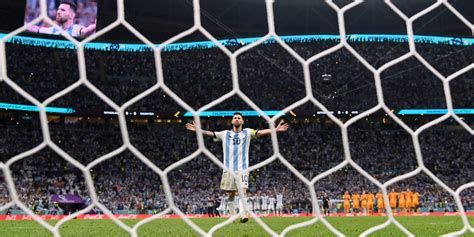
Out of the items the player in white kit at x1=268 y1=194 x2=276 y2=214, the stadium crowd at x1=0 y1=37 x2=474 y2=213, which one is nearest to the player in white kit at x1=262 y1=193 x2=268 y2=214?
the player in white kit at x1=268 y1=194 x2=276 y2=214

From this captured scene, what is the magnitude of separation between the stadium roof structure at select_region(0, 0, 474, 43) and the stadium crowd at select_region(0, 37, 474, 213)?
94 centimetres

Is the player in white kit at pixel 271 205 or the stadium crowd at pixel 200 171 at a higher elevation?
the stadium crowd at pixel 200 171

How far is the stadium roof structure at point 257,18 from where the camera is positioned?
78.7ft

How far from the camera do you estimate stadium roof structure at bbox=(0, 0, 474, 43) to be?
24.0m

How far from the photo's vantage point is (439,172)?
2327 cm

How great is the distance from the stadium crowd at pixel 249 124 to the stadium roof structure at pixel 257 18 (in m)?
0.94

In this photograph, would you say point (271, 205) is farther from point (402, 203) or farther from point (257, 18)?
point (257, 18)

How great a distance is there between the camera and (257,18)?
25.9m

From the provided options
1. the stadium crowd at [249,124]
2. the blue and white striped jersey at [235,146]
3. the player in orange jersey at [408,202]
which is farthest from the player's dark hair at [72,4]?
the blue and white striped jersey at [235,146]

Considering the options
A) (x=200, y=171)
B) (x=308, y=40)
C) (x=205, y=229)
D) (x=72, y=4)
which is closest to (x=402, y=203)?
(x=200, y=171)

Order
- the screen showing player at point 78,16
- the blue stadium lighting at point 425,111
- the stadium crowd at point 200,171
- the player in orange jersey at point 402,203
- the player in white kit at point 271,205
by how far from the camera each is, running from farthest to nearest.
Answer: the blue stadium lighting at point 425,111, the stadium crowd at point 200,171, the player in white kit at point 271,205, the screen showing player at point 78,16, the player in orange jersey at point 402,203

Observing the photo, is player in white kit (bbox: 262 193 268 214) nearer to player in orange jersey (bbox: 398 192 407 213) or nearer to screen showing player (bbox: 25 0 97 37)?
player in orange jersey (bbox: 398 192 407 213)

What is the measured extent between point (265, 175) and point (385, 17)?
9.65m

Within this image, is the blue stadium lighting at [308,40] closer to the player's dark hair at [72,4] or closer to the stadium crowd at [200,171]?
the stadium crowd at [200,171]
